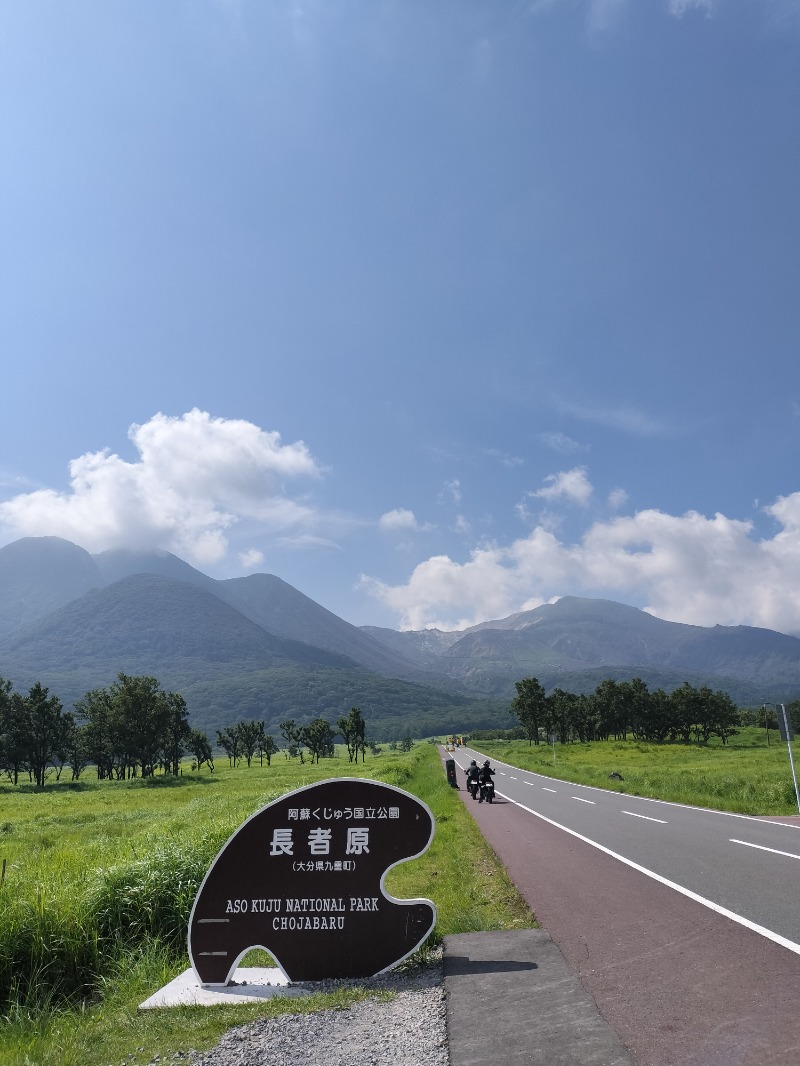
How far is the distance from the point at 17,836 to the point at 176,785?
106 ft

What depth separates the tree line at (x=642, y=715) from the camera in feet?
341

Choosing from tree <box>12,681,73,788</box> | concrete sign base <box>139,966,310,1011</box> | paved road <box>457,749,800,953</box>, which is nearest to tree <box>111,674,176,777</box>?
tree <box>12,681,73,788</box>

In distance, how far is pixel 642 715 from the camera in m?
107

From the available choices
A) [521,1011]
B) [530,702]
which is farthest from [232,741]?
[521,1011]

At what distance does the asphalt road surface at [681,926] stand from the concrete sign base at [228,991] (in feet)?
9.60

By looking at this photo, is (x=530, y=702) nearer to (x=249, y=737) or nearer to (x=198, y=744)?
(x=249, y=737)

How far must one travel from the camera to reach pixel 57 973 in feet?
24.7

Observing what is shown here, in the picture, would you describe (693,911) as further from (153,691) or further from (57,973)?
(153,691)

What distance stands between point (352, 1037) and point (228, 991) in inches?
79.4

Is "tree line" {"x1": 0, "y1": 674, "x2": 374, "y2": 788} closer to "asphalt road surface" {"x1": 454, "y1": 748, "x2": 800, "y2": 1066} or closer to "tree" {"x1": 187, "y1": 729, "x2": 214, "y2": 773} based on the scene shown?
"tree" {"x1": 187, "y1": 729, "x2": 214, "y2": 773}

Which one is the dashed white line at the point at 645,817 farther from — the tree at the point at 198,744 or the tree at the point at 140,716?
the tree at the point at 198,744

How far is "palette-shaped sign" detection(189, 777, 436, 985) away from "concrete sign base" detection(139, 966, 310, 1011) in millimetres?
153

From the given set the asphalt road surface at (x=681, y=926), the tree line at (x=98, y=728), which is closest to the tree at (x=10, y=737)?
the tree line at (x=98, y=728)

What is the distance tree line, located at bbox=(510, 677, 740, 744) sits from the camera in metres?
104
